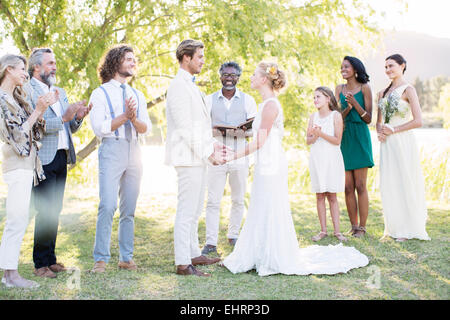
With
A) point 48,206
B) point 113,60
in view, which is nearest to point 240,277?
point 48,206

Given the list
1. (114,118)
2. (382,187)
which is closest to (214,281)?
(114,118)

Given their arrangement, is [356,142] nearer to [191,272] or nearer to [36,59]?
[191,272]

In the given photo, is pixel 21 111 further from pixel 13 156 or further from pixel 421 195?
pixel 421 195

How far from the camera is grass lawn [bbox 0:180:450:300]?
3.65 metres

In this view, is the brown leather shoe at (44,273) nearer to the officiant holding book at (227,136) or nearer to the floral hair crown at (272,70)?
the officiant holding book at (227,136)

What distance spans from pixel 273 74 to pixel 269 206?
4.09 feet

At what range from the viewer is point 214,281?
4020 mm

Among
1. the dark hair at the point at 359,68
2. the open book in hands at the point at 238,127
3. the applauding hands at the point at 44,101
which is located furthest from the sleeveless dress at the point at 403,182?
the applauding hands at the point at 44,101

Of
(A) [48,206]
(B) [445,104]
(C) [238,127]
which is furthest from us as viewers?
(B) [445,104]

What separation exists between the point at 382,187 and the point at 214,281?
2810 mm

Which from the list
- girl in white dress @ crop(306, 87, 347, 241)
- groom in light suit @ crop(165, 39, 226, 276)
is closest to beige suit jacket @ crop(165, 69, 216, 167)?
groom in light suit @ crop(165, 39, 226, 276)

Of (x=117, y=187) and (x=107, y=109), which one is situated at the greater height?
(x=107, y=109)

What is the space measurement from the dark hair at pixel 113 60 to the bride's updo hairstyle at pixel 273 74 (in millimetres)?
1290

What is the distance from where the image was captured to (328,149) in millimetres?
5641
